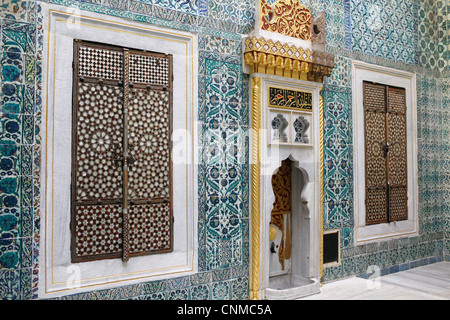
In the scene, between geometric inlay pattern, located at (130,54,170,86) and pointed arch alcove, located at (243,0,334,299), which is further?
pointed arch alcove, located at (243,0,334,299)

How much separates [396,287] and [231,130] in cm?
208

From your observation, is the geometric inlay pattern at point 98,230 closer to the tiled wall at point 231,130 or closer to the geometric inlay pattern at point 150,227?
the geometric inlay pattern at point 150,227

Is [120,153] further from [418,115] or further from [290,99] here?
[418,115]

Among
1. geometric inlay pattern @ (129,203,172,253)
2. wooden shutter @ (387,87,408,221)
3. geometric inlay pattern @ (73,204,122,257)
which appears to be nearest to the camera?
geometric inlay pattern @ (73,204,122,257)

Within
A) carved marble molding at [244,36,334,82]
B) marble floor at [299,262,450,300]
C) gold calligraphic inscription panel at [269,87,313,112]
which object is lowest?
marble floor at [299,262,450,300]

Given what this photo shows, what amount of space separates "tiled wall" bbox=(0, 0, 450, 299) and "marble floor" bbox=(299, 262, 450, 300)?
0.52ft

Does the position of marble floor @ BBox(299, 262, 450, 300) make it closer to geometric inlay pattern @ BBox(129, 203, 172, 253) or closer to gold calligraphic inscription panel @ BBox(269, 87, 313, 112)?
geometric inlay pattern @ BBox(129, 203, 172, 253)

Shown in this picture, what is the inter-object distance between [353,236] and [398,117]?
1469 mm

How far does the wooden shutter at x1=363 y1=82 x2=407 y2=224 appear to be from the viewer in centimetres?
417

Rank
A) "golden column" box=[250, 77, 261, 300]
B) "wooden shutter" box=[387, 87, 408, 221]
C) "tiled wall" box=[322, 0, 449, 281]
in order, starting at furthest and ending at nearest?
"wooden shutter" box=[387, 87, 408, 221], "tiled wall" box=[322, 0, 449, 281], "golden column" box=[250, 77, 261, 300]

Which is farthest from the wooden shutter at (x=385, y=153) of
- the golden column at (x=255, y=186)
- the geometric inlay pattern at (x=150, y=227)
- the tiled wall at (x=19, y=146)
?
the tiled wall at (x=19, y=146)

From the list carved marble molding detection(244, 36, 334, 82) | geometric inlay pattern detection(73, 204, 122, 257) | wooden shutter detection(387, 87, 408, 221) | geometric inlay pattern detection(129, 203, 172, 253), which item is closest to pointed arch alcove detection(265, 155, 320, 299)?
carved marble molding detection(244, 36, 334, 82)

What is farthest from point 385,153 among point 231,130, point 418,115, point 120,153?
point 120,153

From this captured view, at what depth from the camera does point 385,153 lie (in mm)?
4309
